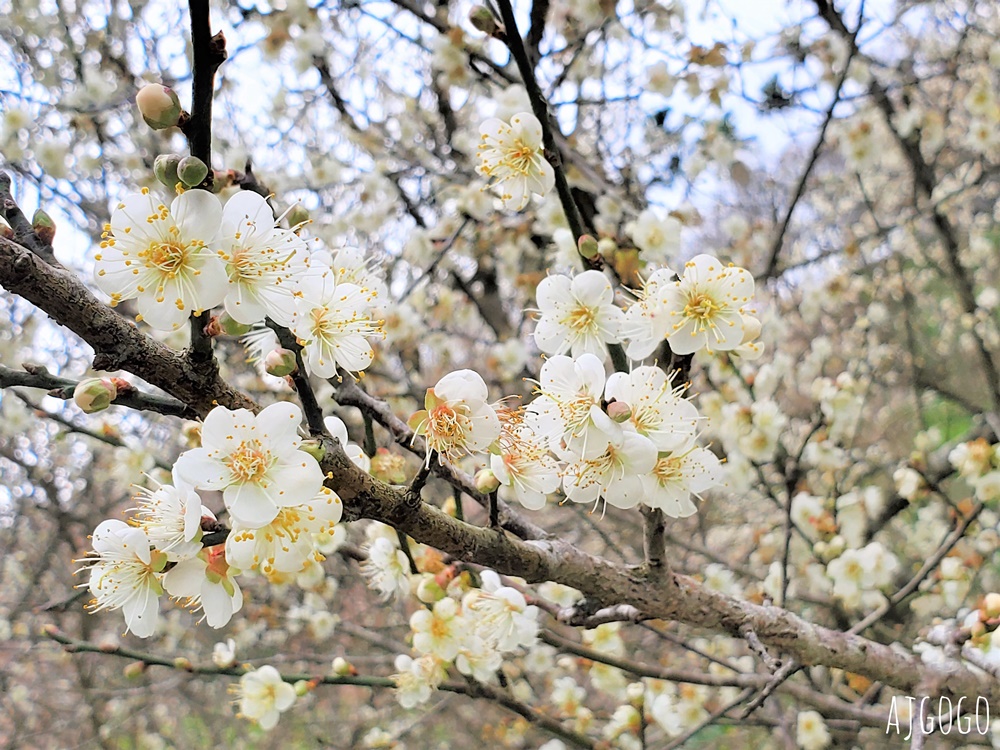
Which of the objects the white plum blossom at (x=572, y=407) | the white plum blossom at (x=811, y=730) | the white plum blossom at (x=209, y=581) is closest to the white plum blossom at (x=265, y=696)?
the white plum blossom at (x=209, y=581)

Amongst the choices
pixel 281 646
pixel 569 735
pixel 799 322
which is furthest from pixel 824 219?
pixel 569 735

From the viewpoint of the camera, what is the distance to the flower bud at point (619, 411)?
0.98m

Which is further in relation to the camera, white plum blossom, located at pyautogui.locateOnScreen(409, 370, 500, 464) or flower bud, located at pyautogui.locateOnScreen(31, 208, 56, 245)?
white plum blossom, located at pyautogui.locateOnScreen(409, 370, 500, 464)

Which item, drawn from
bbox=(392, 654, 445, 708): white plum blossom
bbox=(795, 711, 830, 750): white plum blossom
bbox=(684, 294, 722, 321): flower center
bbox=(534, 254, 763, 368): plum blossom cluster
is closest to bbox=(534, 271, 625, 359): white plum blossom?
bbox=(534, 254, 763, 368): plum blossom cluster

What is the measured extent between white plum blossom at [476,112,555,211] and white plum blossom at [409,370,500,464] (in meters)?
0.61

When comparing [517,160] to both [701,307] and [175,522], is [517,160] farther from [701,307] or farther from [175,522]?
[175,522]

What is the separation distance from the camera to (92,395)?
812 mm

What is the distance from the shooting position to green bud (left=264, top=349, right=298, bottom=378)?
0.80 metres

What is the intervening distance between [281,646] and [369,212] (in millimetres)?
3329

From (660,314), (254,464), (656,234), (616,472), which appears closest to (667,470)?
(616,472)

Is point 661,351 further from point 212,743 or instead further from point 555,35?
point 212,743

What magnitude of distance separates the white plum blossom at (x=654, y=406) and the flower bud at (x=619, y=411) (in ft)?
0.15

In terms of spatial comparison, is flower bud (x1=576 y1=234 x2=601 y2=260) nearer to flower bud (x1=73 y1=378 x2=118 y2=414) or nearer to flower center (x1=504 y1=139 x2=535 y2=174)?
flower center (x1=504 y1=139 x2=535 y2=174)

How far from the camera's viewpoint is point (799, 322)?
6316mm
